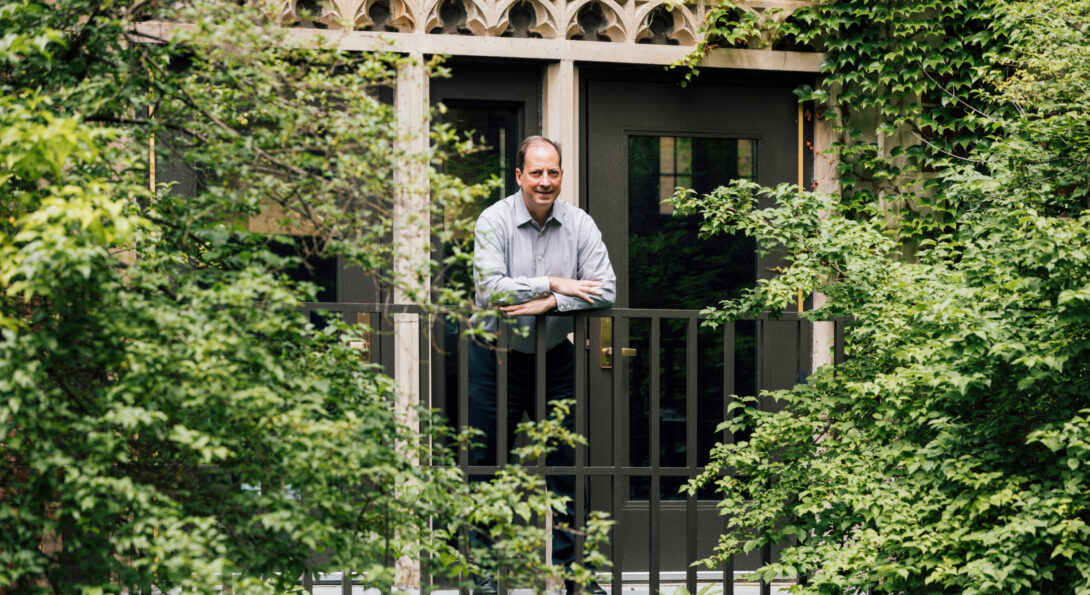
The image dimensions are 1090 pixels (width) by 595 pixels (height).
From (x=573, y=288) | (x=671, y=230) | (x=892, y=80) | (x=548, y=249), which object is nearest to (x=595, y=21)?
(x=671, y=230)

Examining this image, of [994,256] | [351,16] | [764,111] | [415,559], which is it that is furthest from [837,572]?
[351,16]

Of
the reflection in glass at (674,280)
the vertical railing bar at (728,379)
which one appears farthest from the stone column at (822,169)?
the vertical railing bar at (728,379)

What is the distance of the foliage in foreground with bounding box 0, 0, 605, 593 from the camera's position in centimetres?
277

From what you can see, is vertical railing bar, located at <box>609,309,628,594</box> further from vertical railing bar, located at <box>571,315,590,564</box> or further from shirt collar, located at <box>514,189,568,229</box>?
shirt collar, located at <box>514,189,568,229</box>

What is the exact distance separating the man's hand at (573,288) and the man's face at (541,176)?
0.46 metres

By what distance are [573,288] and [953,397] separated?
151 cm

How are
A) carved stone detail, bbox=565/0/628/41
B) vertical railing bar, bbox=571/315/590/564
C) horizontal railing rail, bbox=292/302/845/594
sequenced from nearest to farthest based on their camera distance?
1. vertical railing bar, bbox=571/315/590/564
2. horizontal railing rail, bbox=292/302/845/594
3. carved stone detail, bbox=565/0/628/41

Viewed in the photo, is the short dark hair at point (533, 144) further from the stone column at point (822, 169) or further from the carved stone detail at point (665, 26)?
the stone column at point (822, 169)

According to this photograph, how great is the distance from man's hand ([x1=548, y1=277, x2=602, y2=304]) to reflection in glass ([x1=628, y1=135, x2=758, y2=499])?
6.01ft

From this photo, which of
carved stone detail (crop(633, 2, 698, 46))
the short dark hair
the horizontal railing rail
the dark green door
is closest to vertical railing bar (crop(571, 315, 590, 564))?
the short dark hair

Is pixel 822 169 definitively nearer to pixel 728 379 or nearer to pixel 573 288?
pixel 728 379

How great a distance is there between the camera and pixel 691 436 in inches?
195

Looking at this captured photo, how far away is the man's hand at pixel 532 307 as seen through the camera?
4.72 meters

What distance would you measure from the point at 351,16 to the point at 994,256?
354 centimetres
